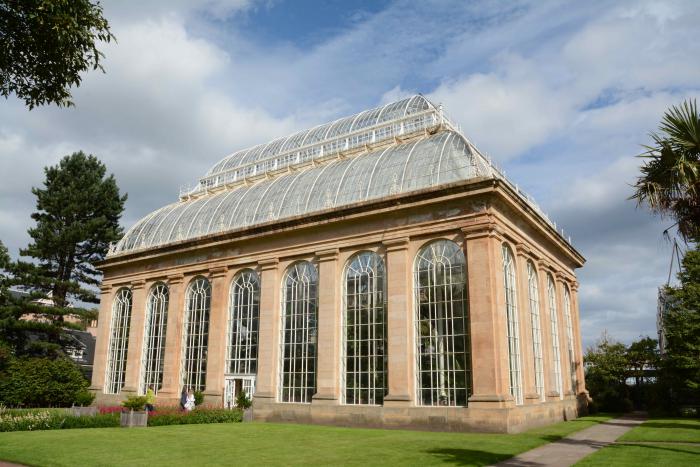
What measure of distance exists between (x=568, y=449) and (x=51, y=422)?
70.5 feet

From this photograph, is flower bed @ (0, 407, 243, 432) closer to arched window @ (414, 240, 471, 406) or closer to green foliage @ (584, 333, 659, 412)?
arched window @ (414, 240, 471, 406)

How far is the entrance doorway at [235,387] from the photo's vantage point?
1241 inches

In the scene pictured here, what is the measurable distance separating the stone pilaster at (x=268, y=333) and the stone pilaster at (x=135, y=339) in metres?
11.5

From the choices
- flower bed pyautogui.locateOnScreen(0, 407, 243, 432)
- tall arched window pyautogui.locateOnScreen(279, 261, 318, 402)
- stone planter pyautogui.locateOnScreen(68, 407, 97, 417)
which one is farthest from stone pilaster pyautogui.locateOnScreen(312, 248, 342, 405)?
stone planter pyautogui.locateOnScreen(68, 407, 97, 417)

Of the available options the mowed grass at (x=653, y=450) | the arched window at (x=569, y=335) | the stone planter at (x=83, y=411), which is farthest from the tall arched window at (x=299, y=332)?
the arched window at (x=569, y=335)

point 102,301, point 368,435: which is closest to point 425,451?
point 368,435

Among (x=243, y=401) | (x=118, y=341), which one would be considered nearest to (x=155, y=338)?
(x=118, y=341)

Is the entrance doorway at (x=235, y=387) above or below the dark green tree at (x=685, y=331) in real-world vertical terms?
below

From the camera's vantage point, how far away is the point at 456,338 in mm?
24844

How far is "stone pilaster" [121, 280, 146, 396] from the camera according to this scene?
37.1 metres

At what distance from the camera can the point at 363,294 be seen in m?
28.2

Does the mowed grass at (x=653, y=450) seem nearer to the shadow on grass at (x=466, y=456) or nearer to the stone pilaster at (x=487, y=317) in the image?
the shadow on grass at (x=466, y=456)

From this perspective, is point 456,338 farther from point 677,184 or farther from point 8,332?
point 8,332

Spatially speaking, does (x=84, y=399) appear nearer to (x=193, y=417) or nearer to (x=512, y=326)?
(x=193, y=417)
